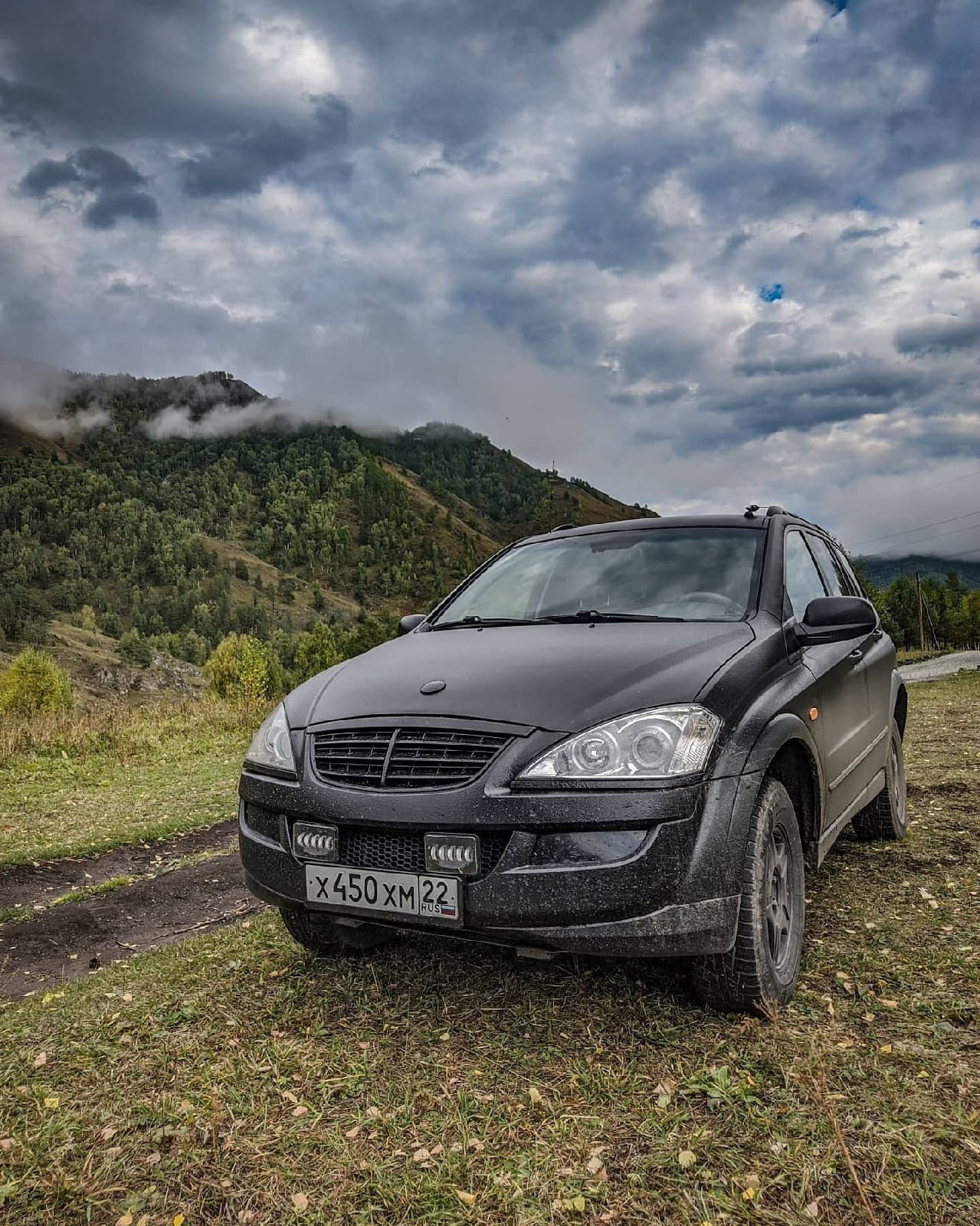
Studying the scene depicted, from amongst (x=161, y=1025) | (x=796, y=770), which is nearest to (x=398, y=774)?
(x=161, y=1025)

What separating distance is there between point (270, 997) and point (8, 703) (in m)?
68.3

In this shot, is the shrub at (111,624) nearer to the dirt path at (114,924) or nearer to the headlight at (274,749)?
the dirt path at (114,924)

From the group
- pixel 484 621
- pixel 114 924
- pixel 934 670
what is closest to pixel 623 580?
pixel 484 621

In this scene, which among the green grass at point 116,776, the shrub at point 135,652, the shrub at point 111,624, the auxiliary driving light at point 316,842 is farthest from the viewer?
the shrub at point 111,624

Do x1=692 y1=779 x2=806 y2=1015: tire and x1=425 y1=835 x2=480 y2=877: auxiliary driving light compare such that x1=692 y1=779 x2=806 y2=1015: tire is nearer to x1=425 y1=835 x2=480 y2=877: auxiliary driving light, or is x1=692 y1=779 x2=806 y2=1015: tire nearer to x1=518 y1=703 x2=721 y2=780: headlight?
x1=518 y1=703 x2=721 y2=780: headlight

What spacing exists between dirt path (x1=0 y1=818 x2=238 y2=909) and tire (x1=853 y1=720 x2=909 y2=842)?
475 centimetres

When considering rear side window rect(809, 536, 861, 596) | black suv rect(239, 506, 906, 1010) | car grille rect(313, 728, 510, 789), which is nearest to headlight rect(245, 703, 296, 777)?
black suv rect(239, 506, 906, 1010)

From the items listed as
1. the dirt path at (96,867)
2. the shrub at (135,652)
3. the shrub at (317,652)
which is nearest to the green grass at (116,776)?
the dirt path at (96,867)

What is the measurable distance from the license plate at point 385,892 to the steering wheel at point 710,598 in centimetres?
173

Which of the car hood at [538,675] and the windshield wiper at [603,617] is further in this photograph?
the windshield wiper at [603,617]

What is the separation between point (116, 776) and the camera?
1055cm

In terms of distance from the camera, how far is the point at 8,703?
62188 mm

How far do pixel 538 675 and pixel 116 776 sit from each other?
29.9 ft

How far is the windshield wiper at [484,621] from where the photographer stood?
12.9 feet
